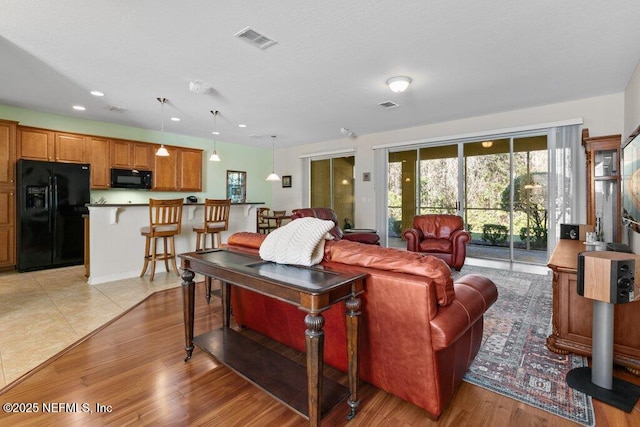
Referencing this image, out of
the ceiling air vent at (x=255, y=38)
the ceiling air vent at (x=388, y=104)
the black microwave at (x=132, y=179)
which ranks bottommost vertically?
the black microwave at (x=132, y=179)

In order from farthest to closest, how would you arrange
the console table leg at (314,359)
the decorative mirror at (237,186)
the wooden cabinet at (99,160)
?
the decorative mirror at (237,186) → the wooden cabinet at (99,160) → the console table leg at (314,359)

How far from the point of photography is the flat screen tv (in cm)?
248

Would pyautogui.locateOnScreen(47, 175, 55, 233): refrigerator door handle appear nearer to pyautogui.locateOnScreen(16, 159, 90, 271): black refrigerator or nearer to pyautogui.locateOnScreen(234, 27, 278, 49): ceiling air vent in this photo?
pyautogui.locateOnScreen(16, 159, 90, 271): black refrigerator

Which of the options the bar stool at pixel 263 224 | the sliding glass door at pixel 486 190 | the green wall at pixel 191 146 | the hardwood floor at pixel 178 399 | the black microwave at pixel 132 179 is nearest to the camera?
the hardwood floor at pixel 178 399

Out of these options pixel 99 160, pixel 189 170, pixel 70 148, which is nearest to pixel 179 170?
pixel 189 170

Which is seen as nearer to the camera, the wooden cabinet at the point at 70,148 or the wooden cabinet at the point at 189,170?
the wooden cabinet at the point at 70,148

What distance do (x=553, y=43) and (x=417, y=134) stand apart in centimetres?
327

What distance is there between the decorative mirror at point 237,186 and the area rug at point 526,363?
6.20 metres

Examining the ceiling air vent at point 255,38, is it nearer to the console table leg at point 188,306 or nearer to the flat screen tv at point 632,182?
the console table leg at point 188,306

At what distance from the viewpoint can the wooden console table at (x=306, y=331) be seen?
1382mm

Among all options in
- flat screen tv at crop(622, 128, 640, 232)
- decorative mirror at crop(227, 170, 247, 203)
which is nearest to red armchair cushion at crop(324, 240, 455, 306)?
flat screen tv at crop(622, 128, 640, 232)

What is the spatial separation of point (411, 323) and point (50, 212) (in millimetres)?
5834

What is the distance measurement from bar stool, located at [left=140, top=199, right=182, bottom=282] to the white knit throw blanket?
9.46 ft

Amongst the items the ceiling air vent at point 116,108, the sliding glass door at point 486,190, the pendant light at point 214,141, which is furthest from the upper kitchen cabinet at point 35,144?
the sliding glass door at point 486,190
